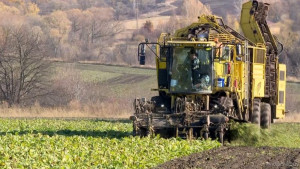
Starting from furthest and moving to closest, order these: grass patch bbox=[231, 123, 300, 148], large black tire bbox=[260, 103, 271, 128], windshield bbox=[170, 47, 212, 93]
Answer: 1. large black tire bbox=[260, 103, 271, 128]
2. windshield bbox=[170, 47, 212, 93]
3. grass patch bbox=[231, 123, 300, 148]

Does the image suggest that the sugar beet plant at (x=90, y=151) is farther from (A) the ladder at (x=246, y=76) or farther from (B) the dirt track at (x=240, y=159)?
(A) the ladder at (x=246, y=76)

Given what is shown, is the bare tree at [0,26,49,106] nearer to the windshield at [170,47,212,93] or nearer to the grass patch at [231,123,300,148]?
the windshield at [170,47,212,93]

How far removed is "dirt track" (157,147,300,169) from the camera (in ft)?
49.2

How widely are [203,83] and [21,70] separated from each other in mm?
29504

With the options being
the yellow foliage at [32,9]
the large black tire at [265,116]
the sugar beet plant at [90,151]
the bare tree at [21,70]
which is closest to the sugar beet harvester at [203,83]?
the large black tire at [265,116]

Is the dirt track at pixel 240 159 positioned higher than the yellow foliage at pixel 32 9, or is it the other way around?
the yellow foliage at pixel 32 9

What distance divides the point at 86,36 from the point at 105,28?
18.7 feet

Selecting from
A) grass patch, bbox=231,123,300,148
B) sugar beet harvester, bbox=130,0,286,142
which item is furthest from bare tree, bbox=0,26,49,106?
grass patch, bbox=231,123,300,148

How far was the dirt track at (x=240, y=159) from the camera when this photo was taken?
1500 centimetres

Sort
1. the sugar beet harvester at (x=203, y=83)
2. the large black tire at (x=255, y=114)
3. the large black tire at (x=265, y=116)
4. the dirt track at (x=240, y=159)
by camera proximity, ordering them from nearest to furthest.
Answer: the dirt track at (x=240, y=159) → the sugar beet harvester at (x=203, y=83) → the large black tire at (x=255, y=114) → the large black tire at (x=265, y=116)

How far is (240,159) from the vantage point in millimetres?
16281

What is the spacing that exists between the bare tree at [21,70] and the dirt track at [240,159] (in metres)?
32.1

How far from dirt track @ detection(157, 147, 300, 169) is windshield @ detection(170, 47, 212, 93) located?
3146mm

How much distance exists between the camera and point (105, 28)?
350ft
